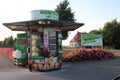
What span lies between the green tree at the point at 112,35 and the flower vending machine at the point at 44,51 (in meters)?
53.2

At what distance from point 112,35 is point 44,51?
179ft

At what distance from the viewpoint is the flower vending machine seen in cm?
1683

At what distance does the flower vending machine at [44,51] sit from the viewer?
16828 mm

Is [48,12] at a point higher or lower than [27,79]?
higher

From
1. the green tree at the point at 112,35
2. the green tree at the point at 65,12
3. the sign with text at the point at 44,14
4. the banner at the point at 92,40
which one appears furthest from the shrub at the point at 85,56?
the green tree at the point at 112,35

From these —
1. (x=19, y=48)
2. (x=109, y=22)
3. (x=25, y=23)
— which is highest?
(x=109, y=22)

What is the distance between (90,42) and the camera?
4212 cm

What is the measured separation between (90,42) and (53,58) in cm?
2534

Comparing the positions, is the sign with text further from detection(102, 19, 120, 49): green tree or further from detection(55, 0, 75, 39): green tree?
detection(102, 19, 120, 49): green tree

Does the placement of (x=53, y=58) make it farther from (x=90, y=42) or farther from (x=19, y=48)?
(x=90, y=42)

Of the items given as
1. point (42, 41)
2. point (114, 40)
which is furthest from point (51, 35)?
point (114, 40)

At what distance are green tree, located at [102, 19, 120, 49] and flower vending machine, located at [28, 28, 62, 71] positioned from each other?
53.2m

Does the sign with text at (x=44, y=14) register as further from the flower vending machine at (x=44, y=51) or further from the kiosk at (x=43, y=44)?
the flower vending machine at (x=44, y=51)

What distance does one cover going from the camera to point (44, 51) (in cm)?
1695
